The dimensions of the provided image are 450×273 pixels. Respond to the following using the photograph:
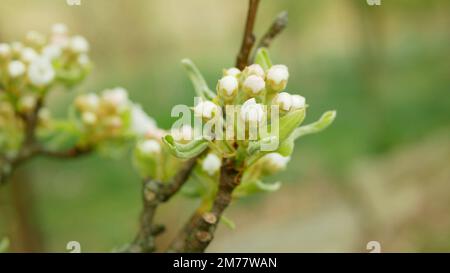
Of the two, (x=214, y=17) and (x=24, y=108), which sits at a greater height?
(x=214, y=17)

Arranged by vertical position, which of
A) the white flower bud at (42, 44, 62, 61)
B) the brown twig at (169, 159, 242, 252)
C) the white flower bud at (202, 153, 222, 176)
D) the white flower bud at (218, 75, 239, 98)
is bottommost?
the brown twig at (169, 159, 242, 252)

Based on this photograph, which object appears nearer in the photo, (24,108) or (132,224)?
(24,108)

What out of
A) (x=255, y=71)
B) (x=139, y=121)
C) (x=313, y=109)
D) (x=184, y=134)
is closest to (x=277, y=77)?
(x=255, y=71)

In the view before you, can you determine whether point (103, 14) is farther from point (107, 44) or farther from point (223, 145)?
point (223, 145)

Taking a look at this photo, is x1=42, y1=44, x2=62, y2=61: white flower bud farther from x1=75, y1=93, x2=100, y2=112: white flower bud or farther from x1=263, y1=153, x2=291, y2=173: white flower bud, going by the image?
x1=263, y1=153, x2=291, y2=173: white flower bud

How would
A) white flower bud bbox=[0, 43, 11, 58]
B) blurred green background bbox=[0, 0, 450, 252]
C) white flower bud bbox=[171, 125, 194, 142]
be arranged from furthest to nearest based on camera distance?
blurred green background bbox=[0, 0, 450, 252]
white flower bud bbox=[0, 43, 11, 58]
white flower bud bbox=[171, 125, 194, 142]

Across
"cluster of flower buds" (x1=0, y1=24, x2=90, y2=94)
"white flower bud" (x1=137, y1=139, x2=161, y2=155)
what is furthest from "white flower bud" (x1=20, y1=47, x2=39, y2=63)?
"white flower bud" (x1=137, y1=139, x2=161, y2=155)
